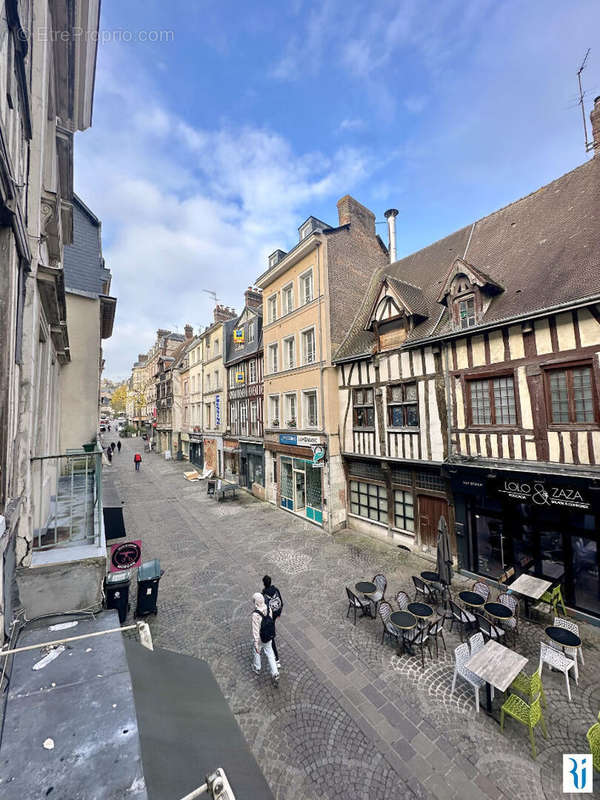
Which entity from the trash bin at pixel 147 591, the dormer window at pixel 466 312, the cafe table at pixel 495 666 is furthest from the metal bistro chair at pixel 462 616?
the dormer window at pixel 466 312

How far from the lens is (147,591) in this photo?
25.9ft

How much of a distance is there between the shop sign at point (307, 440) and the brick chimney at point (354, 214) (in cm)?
1006

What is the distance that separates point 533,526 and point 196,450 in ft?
91.7

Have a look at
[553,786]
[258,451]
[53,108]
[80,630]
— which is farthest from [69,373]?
[553,786]

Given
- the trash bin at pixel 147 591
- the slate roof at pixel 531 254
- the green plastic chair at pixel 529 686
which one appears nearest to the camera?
the green plastic chair at pixel 529 686

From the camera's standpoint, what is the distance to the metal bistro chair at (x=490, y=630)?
6.61 meters

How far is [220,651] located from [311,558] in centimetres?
479

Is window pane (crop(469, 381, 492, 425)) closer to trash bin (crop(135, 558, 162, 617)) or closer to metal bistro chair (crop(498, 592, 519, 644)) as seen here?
metal bistro chair (crop(498, 592, 519, 644))

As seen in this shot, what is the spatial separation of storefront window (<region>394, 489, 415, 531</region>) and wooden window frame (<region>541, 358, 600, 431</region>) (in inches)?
203

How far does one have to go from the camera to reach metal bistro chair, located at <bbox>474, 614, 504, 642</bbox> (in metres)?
6.61

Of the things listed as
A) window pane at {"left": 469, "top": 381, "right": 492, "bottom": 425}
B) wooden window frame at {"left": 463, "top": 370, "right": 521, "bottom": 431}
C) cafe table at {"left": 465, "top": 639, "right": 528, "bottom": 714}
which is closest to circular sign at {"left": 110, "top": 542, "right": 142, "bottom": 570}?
cafe table at {"left": 465, "top": 639, "right": 528, "bottom": 714}

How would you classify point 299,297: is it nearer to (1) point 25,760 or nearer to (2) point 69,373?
(2) point 69,373

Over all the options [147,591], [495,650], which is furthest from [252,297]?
[495,650]

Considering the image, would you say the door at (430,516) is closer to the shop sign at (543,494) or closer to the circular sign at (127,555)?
the shop sign at (543,494)
